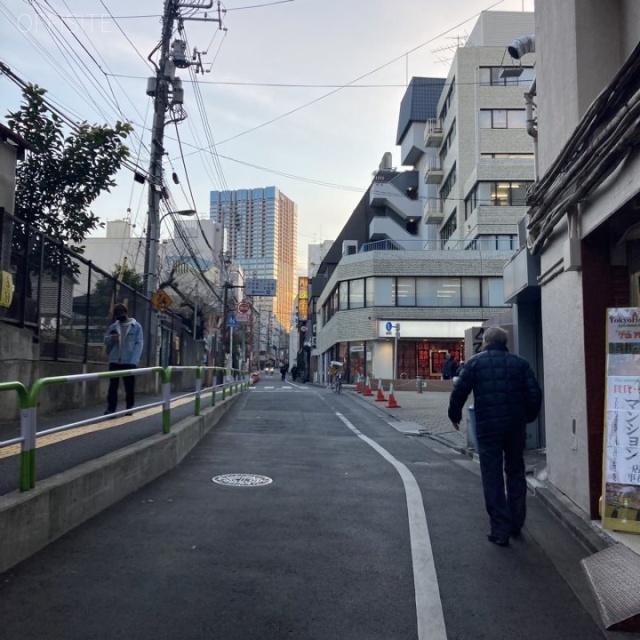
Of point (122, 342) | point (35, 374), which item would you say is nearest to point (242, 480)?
point (122, 342)

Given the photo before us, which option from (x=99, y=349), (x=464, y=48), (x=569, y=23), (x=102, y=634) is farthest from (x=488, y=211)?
(x=102, y=634)

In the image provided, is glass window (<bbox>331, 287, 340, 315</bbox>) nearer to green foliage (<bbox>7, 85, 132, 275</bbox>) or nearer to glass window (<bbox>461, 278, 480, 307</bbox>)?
glass window (<bbox>461, 278, 480, 307</bbox>)

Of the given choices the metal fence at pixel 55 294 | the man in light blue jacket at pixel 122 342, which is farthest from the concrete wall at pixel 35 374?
the man in light blue jacket at pixel 122 342

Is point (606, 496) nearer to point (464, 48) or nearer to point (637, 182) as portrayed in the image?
point (637, 182)

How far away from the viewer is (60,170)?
12.2 m

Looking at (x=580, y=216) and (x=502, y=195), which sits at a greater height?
(x=502, y=195)

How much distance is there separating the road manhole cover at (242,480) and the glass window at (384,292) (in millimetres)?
32723

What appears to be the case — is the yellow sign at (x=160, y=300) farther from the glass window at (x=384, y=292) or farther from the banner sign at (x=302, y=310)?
the banner sign at (x=302, y=310)

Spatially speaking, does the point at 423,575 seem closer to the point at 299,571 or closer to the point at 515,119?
the point at 299,571

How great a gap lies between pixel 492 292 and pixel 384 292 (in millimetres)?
7084

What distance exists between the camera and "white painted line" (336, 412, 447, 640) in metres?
3.30

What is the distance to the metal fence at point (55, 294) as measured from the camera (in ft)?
30.0

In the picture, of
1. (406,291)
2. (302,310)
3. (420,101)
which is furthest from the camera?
(302,310)

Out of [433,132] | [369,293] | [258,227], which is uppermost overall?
[433,132]
